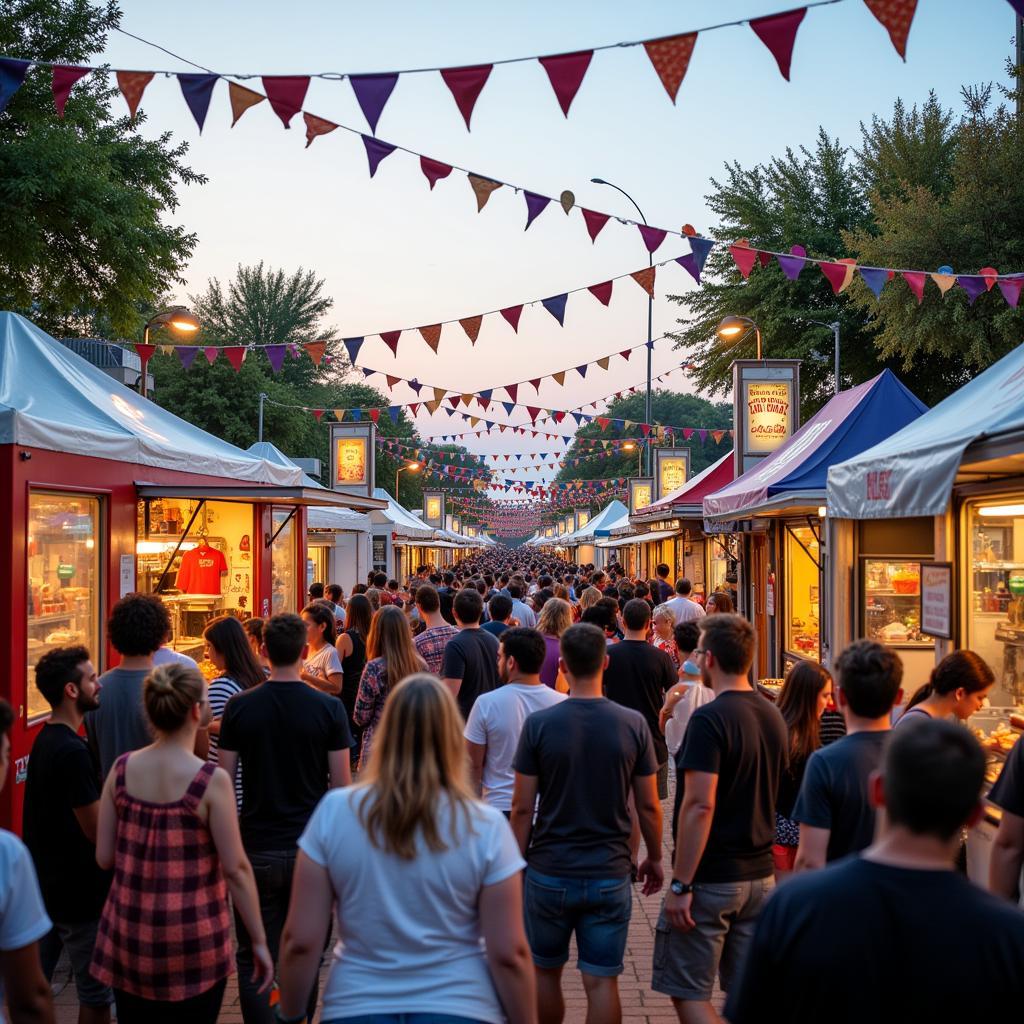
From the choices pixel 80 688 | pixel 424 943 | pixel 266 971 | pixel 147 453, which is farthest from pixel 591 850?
pixel 147 453

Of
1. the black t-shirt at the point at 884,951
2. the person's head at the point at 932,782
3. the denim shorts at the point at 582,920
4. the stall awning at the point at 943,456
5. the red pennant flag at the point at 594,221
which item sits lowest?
the denim shorts at the point at 582,920

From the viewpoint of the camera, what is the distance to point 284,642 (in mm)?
4480

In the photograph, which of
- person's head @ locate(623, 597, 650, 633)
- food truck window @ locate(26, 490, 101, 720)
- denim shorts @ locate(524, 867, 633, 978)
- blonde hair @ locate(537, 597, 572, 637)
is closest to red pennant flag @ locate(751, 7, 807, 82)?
person's head @ locate(623, 597, 650, 633)

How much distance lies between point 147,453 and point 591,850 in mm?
6854

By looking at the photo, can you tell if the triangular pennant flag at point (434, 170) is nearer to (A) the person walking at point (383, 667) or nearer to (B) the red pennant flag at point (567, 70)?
(B) the red pennant flag at point (567, 70)

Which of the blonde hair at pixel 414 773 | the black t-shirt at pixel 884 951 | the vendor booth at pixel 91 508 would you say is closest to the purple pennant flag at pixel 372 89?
the vendor booth at pixel 91 508

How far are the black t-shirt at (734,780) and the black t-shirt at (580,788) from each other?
11.3 inches

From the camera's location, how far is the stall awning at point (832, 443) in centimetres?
1098

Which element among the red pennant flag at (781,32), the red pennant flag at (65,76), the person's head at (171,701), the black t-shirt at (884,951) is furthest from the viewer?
the red pennant flag at (65,76)

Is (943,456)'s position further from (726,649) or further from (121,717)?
(121,717)

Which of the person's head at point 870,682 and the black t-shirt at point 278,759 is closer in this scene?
the person's head at point 870,682

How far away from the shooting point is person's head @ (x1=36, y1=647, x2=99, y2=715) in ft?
13.9

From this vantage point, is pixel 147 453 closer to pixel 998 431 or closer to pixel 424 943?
pixel 998 431

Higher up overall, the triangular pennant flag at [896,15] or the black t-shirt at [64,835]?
the triangular pennant flag at [896,15]
